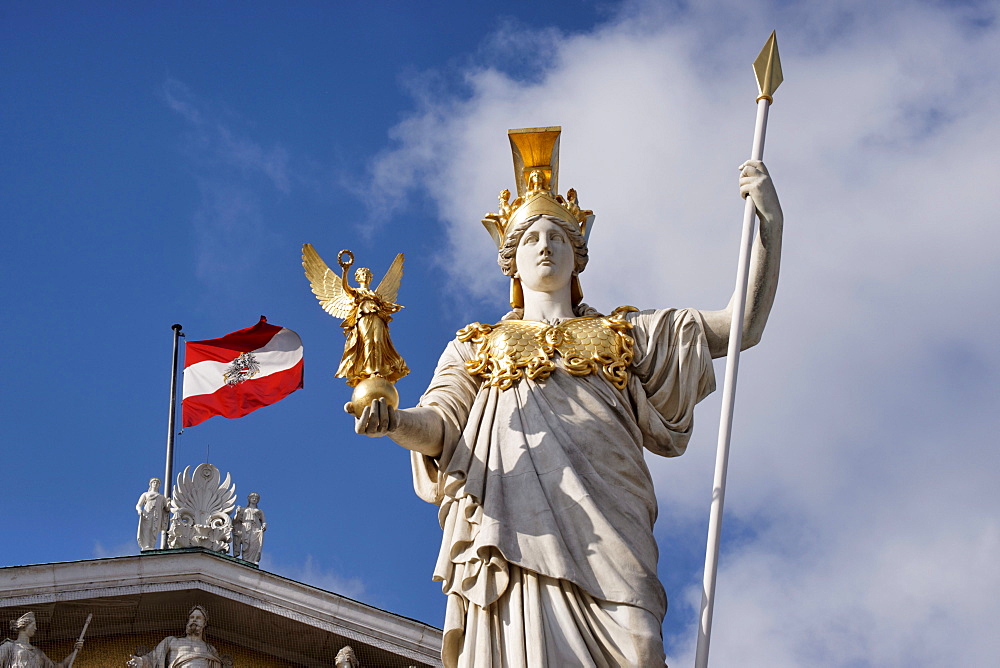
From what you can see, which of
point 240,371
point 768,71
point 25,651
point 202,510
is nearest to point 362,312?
point 768,71

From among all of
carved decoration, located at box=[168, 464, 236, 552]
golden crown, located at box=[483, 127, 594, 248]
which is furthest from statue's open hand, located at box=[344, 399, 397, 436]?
carved decoration, located at box=[168, 464, 236, 552]

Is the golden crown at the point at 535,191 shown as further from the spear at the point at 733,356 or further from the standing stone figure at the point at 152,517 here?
the standing stone figure at the point at 152,517

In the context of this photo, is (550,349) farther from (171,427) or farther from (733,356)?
(171,427)

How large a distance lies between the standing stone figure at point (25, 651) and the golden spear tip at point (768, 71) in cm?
1410

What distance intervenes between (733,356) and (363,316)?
2124 mm

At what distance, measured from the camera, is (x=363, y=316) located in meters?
11.1

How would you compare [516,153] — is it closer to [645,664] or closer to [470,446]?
[470,446]

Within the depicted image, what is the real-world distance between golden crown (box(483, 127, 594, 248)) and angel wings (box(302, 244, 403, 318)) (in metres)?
1.45

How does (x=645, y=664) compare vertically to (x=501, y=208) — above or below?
below

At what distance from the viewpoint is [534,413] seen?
11.6m

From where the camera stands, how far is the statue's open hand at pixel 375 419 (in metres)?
10.8

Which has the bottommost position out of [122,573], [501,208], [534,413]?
[534,413]

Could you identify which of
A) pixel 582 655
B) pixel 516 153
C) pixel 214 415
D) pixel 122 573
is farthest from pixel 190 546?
pixel 582 655

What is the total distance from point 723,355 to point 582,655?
2.41 metres
